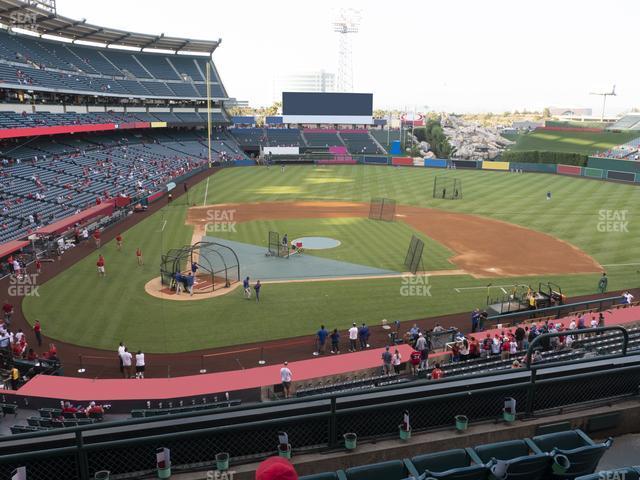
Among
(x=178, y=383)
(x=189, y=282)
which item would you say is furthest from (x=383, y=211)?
(x=178, y=383)

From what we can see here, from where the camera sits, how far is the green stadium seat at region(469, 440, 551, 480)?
5160mm

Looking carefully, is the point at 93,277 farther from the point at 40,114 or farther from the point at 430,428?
the point at 40,114

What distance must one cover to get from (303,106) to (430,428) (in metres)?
100

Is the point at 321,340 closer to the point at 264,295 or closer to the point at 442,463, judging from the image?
the point at 264,295

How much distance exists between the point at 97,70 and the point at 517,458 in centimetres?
7895

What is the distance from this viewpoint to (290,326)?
23.1 metres
